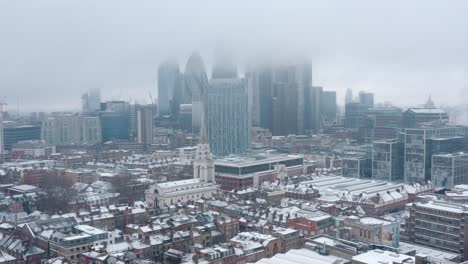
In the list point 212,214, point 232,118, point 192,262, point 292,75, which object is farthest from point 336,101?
point 192,262

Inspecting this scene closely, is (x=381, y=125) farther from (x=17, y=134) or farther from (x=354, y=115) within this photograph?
(x=17, y=134)

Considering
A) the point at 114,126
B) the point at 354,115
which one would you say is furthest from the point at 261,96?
the point at 114,126

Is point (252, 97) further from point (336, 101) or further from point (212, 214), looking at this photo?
point (212, 214)

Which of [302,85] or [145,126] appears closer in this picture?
[145,126]

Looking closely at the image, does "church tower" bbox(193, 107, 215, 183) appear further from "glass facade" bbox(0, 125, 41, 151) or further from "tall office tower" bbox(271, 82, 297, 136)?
"tall office tower" bbox(271, 82, 297, 136)

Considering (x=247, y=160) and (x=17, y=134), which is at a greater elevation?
(x=17, y=134)

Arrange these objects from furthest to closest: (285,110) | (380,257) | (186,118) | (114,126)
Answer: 1. (186,118)
2. (285,110)
3. (114,126)
4. (380,257)

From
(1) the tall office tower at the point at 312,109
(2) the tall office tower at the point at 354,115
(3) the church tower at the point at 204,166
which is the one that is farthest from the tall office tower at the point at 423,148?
(1) the tall office tower at the point at 312,109
